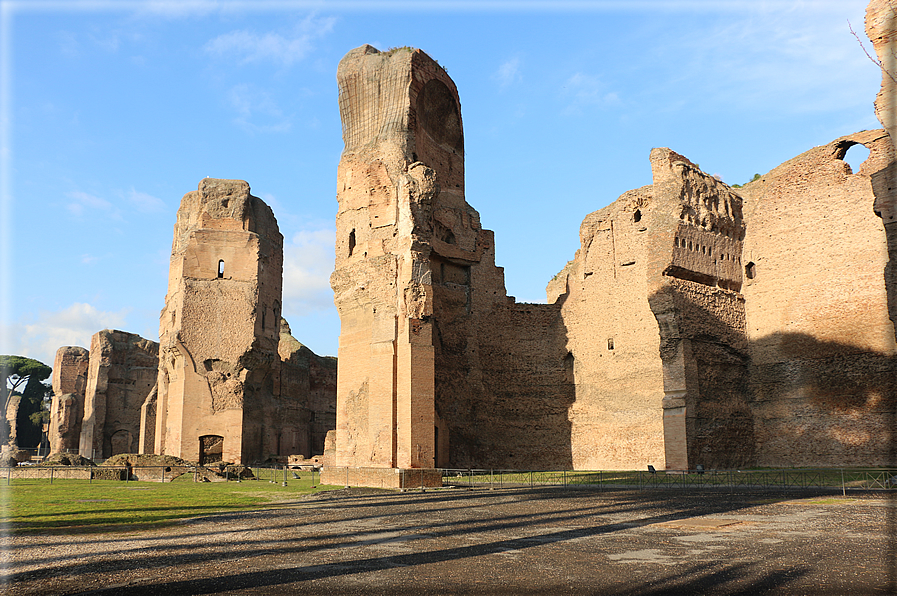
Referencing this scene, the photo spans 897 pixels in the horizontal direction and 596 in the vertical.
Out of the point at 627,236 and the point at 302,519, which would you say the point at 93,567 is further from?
the point at 627,236

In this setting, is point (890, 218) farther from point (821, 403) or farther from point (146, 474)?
point (146, 474)

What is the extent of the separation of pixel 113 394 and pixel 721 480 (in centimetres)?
2954

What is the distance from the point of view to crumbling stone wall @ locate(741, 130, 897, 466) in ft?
55.2

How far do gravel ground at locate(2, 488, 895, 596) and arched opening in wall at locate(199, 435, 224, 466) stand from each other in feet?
56.8

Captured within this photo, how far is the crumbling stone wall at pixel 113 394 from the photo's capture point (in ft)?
109

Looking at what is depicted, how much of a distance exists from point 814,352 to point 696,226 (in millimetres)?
4497

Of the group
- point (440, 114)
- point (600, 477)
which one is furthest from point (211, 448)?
point (600, 477)

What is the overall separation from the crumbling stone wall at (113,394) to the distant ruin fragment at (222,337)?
597cm

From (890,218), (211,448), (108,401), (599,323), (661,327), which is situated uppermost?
(890,218)

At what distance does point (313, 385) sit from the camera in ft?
106

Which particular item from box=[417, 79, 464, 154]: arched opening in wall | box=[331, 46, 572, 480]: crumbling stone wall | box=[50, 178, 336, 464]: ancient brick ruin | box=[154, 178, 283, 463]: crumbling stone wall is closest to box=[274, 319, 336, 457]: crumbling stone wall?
box=[50, 178, 336, 464]: ancient brick ruin

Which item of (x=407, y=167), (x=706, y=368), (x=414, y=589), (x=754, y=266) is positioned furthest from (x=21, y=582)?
(x=754, y=266)

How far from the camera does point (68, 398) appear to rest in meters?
35.8

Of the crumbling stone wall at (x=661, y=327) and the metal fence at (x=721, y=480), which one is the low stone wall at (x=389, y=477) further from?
the crumbling stone wall at (x=661, y=327)
